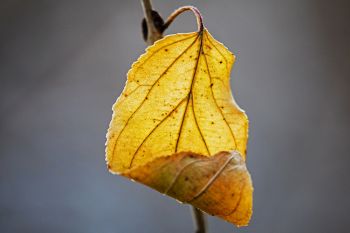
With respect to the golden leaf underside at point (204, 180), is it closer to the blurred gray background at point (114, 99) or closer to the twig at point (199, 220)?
the twig at point (199, 220)

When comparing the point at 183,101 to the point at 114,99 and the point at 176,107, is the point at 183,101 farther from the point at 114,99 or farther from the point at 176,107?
the point at 114,99

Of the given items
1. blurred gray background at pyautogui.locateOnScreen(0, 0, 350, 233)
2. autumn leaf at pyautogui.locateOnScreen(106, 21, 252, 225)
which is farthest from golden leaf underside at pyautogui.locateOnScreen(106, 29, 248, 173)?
blurred gray background at pyautogui.locateOnScreen(0, 0, 350, 233)

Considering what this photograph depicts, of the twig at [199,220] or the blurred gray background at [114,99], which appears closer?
the twig at [199,220]

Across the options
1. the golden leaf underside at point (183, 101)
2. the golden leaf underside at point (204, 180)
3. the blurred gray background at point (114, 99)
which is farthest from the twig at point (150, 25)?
the blurred gray background at point (114, 99)
